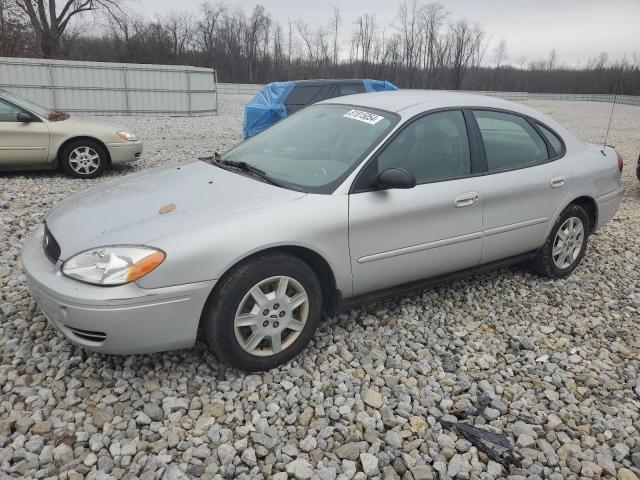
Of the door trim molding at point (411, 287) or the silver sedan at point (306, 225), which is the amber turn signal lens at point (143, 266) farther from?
the door trim molding at point (411, 287)

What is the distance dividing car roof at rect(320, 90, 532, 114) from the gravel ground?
1.46m

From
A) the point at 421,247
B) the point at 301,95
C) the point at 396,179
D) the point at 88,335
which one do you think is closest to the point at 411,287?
the point at 421,247

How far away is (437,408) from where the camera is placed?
106 inches

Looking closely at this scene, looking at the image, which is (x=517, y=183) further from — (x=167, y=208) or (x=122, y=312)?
(x=122, y=312)

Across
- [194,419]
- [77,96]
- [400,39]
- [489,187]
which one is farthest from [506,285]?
[400,39]

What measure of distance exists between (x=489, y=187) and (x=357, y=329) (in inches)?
54.3

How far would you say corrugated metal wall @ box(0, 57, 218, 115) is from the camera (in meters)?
17.0

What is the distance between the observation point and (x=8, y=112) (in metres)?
7.29

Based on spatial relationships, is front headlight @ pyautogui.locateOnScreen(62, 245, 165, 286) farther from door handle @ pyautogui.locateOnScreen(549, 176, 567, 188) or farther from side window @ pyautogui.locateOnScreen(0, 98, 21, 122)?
side window @ pyautogui.locateOnScreen(0, 98, 21, 122)

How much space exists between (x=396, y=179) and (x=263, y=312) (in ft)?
3.57

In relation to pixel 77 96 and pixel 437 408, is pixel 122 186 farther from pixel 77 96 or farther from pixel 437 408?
pixel 77 96

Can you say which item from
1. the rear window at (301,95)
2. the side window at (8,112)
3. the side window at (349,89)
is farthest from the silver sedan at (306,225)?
the rear window at (301,95)

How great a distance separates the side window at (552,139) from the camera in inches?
163

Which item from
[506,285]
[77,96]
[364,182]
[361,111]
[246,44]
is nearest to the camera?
[364,182]
